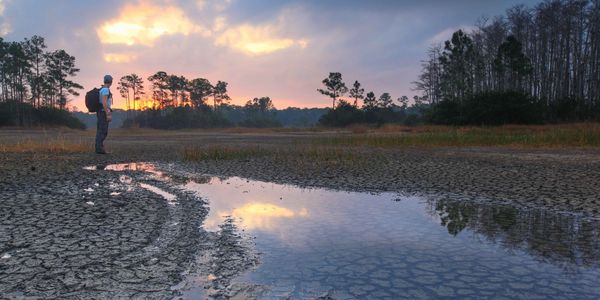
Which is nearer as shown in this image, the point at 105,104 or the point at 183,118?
the point at 105,104

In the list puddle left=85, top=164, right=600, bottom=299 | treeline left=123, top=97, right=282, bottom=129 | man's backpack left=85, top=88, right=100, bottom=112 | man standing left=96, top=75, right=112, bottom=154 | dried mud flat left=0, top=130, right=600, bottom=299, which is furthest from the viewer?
treeline left=123, top=97, right=282, bottom=129

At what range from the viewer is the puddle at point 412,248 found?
12.0 feet

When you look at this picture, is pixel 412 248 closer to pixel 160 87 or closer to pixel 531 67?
pixel 531 67

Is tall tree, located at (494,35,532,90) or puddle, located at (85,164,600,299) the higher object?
tall tree, located at (494,35,532,90)

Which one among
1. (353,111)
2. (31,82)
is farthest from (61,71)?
(353,111)

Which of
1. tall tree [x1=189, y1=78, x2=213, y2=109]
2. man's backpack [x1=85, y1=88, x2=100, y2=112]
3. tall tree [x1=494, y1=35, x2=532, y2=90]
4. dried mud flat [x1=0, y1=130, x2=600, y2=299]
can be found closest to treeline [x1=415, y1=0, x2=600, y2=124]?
tall tree [x1=494, y1=35, x2=532, y2=90]

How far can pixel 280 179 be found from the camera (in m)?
11.0

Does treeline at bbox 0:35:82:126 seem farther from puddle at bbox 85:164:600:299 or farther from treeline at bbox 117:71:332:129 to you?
puddle at bbox 85:164:600:299

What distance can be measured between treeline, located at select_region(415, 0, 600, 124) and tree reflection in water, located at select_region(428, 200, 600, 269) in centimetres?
4150

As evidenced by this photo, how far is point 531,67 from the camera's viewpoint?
174ft

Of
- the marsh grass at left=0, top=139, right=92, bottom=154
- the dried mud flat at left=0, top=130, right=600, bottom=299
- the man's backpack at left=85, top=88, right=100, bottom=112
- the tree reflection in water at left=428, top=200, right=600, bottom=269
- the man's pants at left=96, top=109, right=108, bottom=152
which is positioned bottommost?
the tree reflection in water at left=428, top=200, right=600, bottom=269

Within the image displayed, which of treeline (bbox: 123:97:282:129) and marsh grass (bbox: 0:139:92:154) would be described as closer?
marsh grass (bbox: 0:139:92:154)

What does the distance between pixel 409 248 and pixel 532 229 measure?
2.13 meters

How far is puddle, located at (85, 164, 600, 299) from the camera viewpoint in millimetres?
3629
